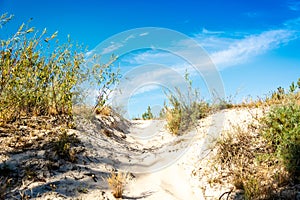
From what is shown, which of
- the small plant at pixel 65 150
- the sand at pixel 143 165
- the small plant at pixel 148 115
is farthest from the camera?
the small plant at pixel 148 115

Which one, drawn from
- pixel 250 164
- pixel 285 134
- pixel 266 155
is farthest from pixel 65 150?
pixel 285 134

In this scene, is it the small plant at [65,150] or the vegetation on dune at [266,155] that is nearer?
the vegetation on dune at [266,155]

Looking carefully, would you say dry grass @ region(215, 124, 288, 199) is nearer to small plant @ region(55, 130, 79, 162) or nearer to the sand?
the sand

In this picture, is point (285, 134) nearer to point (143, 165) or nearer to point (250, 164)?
point (250, 164)

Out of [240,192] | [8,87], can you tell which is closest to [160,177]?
[240,192]

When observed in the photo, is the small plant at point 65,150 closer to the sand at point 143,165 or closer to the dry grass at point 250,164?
the sand at point 143,165

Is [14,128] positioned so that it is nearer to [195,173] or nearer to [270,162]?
[195,173]

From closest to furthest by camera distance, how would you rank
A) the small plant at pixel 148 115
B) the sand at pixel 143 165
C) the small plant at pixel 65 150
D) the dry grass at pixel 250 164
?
the dry grass at pixel 250 164 < the sand at pixel 143 165 < the small plant at pixel 65 150 < the small plant at pixel 148 115

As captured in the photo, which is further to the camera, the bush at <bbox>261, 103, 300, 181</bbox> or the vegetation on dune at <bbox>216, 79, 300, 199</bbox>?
the bush at <bbox>261, 103, 300, 181</bbox>

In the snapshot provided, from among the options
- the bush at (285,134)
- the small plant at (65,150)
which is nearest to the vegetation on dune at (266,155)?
the bush at (285,134)

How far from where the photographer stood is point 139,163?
239 inches

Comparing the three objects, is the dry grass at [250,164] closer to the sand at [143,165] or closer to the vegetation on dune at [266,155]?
the vegetation on dune at [266,155]

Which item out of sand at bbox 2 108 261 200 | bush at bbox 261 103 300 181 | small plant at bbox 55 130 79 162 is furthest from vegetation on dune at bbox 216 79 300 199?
small plant at bbox 55 130 79 162

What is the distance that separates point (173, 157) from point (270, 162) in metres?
2.21
